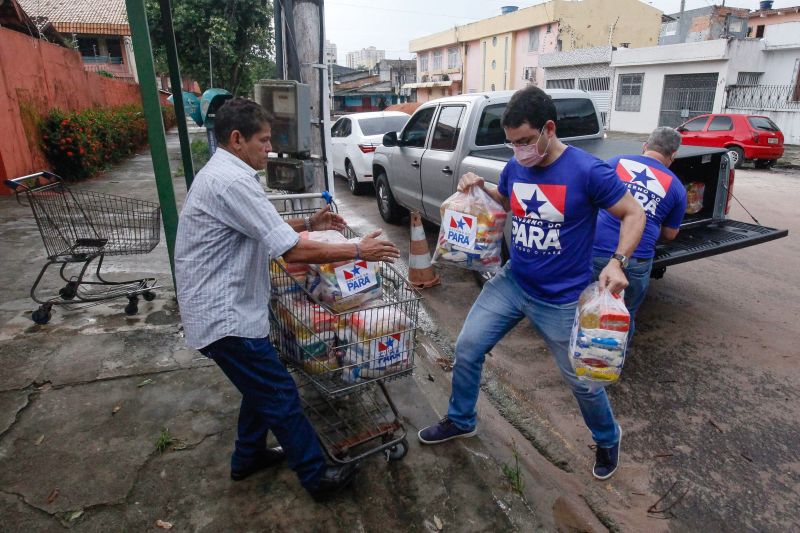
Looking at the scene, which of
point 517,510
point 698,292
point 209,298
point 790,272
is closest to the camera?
point 209,298

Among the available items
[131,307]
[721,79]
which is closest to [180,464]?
[131,307]

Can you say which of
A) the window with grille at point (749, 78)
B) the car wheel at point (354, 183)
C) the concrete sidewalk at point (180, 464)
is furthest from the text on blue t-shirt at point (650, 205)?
the window with grille at point (749, 78)

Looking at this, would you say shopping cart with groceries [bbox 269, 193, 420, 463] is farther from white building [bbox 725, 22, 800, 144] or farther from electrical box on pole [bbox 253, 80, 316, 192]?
white building [bbox 725, 22, 800, 144]

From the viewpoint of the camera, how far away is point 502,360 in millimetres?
4309

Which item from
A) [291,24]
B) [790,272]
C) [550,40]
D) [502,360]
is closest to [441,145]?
[291,24]

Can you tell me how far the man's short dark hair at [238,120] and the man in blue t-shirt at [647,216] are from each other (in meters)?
2.48

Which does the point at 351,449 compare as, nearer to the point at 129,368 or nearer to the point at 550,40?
the point at 129,368

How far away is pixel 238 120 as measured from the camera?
223cm

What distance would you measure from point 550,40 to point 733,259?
32.1 metres

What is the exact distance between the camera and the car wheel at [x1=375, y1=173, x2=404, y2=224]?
832 cm

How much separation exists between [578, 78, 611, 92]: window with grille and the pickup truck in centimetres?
2408

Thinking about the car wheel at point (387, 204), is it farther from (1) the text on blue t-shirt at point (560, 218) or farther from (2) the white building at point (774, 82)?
(2) the white building at point (774, 82)

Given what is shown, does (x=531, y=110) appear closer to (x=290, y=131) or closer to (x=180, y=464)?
(x=290, y=131)

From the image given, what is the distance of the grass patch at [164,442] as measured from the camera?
2.94 meters
